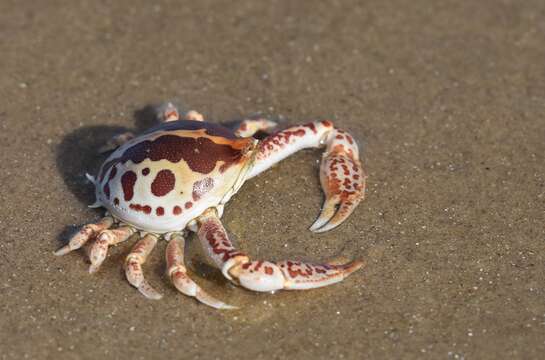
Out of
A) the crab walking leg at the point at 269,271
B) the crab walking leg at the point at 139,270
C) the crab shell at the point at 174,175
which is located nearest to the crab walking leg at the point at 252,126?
the crab shell at the point at 174,175

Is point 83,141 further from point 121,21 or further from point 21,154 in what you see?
point 121,21

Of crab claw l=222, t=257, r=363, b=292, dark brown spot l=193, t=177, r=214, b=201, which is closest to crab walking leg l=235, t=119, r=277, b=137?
dark brown spot l=193, t=177, r=214, b=201

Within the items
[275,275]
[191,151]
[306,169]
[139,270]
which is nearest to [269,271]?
[275,275]

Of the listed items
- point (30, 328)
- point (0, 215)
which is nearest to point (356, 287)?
point (30, 328)

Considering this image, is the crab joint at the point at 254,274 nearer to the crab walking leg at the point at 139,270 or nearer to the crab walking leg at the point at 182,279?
the crab walking leg at the point at 182,279

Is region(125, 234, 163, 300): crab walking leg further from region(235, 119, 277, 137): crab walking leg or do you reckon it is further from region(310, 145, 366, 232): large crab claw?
region(235, 119, 277, 137): crab walking leg
